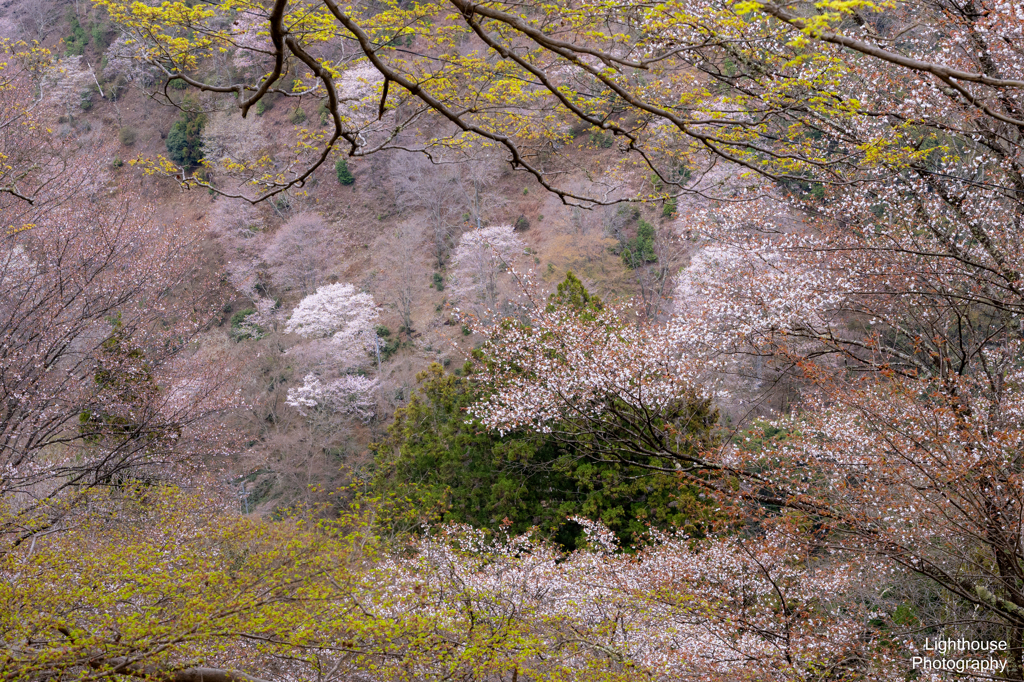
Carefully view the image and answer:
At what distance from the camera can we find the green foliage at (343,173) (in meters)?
25.5

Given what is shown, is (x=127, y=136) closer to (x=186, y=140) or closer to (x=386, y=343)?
(x=186, y=140)

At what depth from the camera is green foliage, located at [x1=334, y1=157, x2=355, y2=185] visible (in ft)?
83.8

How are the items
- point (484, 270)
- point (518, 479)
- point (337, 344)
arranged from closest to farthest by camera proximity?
point (518, 479), point (337, 344), point (484, 270)

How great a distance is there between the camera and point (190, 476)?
10.5 meters

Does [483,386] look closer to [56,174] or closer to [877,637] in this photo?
[877,637]

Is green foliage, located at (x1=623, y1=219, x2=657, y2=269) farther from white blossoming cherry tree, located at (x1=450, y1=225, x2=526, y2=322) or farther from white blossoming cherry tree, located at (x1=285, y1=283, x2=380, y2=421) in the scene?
white blossoming cherry tree, located at (x1=285, y1=283, x2=380, y2=421)

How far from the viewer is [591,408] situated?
7.60m

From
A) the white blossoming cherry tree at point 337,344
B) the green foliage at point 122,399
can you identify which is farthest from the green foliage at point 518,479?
the white blossoming cherry tree at point 337,344

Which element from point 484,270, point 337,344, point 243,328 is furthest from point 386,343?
point 243,328

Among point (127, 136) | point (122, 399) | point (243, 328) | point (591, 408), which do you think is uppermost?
point (591, 408)

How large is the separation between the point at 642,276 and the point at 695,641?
46.5 feet

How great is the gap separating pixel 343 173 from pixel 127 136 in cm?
1099

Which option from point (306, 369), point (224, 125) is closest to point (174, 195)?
point (224, 125)

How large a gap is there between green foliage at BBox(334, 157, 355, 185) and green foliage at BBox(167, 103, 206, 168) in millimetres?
6155
